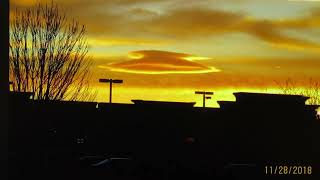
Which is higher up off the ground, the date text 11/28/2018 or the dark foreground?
the dark foreground

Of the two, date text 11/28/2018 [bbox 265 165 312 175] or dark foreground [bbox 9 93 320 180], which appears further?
dark foreground [bbox 9 93 320 180]

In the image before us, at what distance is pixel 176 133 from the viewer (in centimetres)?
4119

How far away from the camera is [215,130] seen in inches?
1599

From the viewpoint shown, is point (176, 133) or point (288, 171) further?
point (176, 133)

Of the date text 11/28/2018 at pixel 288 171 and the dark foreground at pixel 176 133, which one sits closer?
the date text 11/28/2018 at pixel 288 171

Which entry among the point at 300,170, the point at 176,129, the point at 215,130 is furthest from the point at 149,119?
the point at 300,170

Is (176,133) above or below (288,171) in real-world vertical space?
above

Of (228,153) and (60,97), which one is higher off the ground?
(60,97)

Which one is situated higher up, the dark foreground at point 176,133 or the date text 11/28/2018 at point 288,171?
the dark foreground at point 176,133

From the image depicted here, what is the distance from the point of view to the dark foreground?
2461 centimetres

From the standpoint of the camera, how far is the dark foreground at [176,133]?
24609 millimetres

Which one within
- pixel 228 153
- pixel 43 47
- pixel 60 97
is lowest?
pixel 228 153

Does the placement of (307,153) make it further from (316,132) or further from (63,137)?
(63,137)

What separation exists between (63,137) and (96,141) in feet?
7.15
